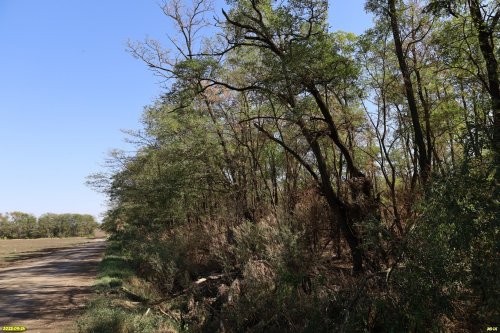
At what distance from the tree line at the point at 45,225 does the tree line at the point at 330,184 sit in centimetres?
10121

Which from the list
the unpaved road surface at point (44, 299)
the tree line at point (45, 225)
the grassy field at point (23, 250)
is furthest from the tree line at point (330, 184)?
the tree line at point (45, 225)

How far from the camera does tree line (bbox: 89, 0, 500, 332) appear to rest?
19.8ft

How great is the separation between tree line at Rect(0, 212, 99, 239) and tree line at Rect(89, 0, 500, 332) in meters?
A: 101

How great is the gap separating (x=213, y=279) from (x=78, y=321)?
514cm

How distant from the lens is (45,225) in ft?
376

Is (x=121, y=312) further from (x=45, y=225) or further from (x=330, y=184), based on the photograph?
(x=45, y=225)

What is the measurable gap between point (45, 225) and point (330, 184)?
399ft

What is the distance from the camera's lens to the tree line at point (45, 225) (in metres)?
107

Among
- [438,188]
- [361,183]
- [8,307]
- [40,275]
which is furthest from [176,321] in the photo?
[40,275]
